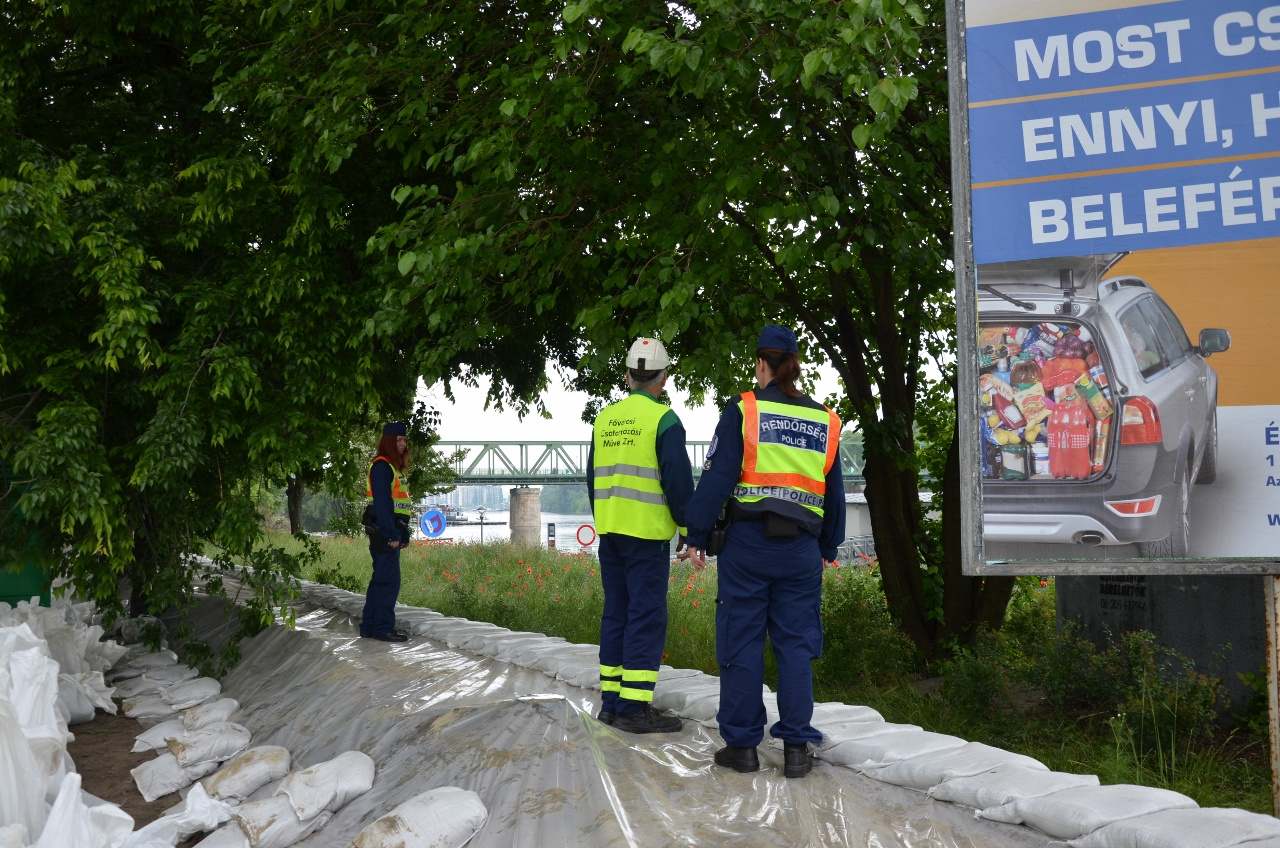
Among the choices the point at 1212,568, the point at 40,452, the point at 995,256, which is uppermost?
the point at 995,256

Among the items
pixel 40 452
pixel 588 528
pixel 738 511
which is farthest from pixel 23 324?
pixel 588 528

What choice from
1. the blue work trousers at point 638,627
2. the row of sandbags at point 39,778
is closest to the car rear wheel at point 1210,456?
the blue work trousers at point 638,627

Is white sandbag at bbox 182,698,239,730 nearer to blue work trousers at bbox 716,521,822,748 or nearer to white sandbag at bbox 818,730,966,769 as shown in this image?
blue work trousers at bbox 716,521,822,748

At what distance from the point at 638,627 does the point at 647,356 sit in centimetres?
131

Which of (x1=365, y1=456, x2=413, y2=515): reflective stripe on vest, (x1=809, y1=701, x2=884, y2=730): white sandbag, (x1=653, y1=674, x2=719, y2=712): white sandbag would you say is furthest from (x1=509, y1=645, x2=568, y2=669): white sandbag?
(x1=809, y1=701, x2=884, y2=730): white sandbag

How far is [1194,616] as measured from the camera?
6.17m

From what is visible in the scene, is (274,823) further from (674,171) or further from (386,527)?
(674,171)

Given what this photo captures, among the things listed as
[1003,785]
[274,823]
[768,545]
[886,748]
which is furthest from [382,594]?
[1003,785]

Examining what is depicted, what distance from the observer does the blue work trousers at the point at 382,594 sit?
7.93m

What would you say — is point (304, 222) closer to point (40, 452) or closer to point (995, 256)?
point (40, 452)

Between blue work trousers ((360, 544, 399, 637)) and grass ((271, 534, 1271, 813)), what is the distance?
86.9 inches

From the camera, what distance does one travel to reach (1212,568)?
3.71 m

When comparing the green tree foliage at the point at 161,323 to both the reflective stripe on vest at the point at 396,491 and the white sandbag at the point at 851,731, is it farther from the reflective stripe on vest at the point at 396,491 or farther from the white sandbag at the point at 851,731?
the white sandbag at the point at 851,731

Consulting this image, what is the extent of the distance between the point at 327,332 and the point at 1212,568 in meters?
5.88
